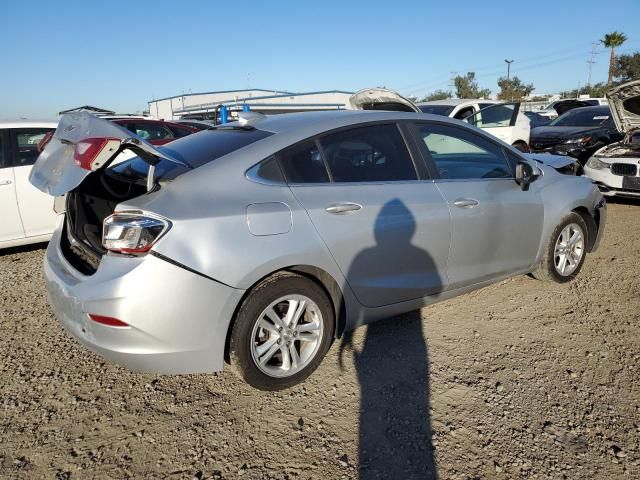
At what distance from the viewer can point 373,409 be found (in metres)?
2.54

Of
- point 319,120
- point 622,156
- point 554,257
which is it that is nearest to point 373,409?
point 319,120

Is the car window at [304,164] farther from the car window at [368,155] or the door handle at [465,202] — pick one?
the door handle at [465,202]

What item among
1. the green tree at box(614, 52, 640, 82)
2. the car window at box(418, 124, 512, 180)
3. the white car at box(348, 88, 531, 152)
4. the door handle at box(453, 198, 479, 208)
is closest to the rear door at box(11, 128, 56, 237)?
the car window at box(418, 124, 512, 180)

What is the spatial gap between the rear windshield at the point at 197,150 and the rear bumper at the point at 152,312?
58cm

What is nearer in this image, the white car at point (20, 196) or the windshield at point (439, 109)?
the white car at point (20, 196)

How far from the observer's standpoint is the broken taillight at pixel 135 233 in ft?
7.16

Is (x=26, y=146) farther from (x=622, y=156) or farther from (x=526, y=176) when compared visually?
(x=622, y=156)

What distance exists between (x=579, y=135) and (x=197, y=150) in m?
8.71

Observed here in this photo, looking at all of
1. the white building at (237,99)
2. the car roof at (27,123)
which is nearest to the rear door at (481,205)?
the car roof at (27,123)

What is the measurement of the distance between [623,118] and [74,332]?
8514 millimetres

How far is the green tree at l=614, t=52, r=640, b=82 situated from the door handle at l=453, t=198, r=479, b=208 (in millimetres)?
53853

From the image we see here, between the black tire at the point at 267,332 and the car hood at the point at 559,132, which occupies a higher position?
the car hood at the point at 559,132

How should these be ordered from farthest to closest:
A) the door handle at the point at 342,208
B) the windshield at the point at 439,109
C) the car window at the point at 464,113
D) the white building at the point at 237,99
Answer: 1. the white building at the point at 237,99
2. the car window at the point at 464,113
3. the windshield at the point at 439,109
4. the door handle at the point at 342,208

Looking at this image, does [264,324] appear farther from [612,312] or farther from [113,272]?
[612,312]
